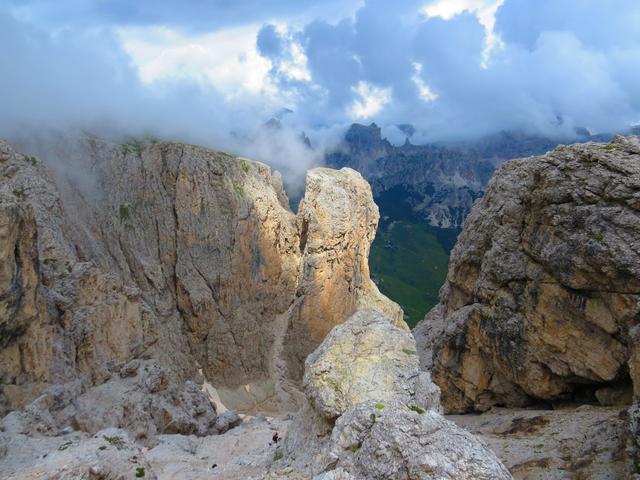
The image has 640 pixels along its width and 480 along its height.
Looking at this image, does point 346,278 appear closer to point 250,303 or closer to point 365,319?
point 250,303

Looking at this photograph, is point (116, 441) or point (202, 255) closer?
point (116, 441)

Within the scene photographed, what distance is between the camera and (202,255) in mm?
92500

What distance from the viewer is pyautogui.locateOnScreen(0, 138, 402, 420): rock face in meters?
67.4

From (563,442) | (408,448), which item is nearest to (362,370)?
(408,448)

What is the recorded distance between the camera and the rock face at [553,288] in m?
33.4

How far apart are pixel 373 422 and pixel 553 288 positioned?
2242 cm

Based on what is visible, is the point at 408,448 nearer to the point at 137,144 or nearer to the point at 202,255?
the point at 202,255

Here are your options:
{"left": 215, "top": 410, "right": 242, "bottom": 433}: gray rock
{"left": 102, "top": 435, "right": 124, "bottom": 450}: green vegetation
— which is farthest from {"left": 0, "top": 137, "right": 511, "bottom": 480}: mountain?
{"left": 102, "top": 435, "right": 124, "bottom": 450}: green vegetation

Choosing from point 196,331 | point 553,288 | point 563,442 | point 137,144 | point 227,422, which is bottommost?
point 227,422

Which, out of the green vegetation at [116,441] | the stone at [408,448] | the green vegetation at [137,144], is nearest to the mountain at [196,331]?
the stone at [408,448]

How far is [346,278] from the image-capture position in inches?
3976

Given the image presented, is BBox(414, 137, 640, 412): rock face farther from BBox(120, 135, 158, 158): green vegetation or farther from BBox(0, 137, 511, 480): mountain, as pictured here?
BBox(120, 135, 158, 158): green vegetation

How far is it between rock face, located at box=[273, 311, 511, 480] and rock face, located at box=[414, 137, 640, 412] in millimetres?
14345

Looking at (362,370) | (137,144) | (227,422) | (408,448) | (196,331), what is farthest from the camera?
(137,144)
